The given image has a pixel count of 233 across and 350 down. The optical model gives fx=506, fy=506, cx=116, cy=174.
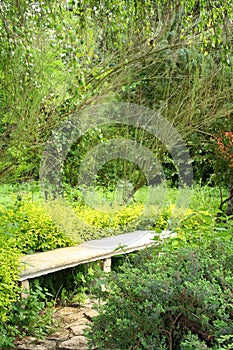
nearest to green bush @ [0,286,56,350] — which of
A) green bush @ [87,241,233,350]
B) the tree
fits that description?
green bush @ [87,241,233,350]

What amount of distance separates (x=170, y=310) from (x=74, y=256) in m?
1.91

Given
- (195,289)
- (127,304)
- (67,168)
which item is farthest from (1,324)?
(67,168)

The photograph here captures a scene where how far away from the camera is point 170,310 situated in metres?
2.22

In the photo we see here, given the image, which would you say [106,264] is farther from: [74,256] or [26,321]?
[26,321]

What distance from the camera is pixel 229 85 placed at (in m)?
7.26

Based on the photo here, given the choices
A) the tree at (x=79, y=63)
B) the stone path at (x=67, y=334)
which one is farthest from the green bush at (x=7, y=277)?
the tree at (x=79, y=63)

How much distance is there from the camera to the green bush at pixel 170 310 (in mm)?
2080

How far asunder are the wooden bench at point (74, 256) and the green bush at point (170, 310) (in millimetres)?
747

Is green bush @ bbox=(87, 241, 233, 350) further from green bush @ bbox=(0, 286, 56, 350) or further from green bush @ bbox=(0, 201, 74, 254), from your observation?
green bush @ bbox=(0, 201, 74, 254)

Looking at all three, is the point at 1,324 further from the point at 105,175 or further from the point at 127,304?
the point at 105,175

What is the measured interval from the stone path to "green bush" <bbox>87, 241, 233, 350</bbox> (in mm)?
1042

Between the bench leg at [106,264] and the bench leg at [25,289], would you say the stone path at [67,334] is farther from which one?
the bench leg at [106,264]

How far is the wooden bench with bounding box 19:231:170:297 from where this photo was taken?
11.8 ft

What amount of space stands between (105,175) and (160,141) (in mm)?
949
